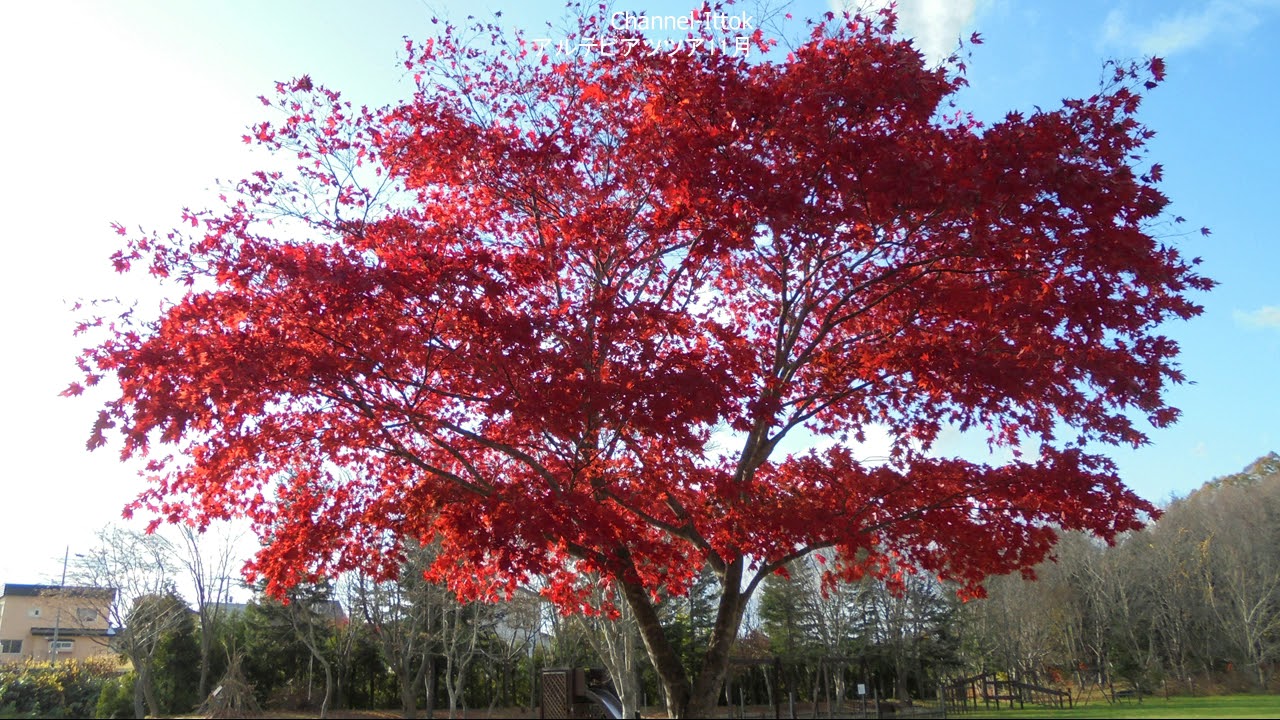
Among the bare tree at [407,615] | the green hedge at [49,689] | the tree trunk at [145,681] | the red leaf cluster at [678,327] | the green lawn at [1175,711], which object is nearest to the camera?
the red leaf cluster at [678,327]

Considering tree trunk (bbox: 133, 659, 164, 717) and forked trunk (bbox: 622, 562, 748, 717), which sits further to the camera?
tree trunk (bbox: 133, 659, 164, 717)

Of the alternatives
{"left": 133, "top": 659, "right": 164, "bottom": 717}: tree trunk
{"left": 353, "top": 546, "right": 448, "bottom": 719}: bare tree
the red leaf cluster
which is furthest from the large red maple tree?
{"left": 133, "top": 659, "right": 164, "bottom": 717}: tree trunk

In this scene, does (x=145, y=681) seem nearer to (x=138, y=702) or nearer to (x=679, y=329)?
(x=138, y=702)

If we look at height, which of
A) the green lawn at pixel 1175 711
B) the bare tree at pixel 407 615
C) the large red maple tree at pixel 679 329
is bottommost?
the green lawn at pixel 1175 711

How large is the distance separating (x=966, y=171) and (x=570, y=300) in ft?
13.5

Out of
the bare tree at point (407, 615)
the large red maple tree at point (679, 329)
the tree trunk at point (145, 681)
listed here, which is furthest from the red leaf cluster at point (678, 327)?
the tree trunk at point (145, 681)

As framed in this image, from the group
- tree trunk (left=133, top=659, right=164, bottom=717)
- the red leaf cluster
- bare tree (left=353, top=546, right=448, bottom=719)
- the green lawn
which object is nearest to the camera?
the red leaf cluster

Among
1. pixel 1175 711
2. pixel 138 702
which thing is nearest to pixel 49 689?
pixel 138 702

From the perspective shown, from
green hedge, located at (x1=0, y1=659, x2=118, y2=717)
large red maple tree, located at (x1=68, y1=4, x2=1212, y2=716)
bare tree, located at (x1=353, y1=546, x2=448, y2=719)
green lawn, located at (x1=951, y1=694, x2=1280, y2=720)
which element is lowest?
green lawn, located at (x1=951, y1=694, x2=1280, y2=720)

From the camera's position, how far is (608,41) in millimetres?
8758

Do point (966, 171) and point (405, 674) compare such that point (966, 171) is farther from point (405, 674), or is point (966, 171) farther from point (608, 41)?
point (405, 674)

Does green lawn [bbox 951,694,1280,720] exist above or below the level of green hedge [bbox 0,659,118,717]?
below

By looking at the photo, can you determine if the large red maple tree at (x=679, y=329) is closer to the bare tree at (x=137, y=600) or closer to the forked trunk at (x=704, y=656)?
the forked trunk at (x=704, y=656)

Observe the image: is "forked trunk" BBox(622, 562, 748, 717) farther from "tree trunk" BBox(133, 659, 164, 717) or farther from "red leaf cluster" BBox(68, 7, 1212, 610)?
"tree trunk" BBox(133, 659, 164, 717)
